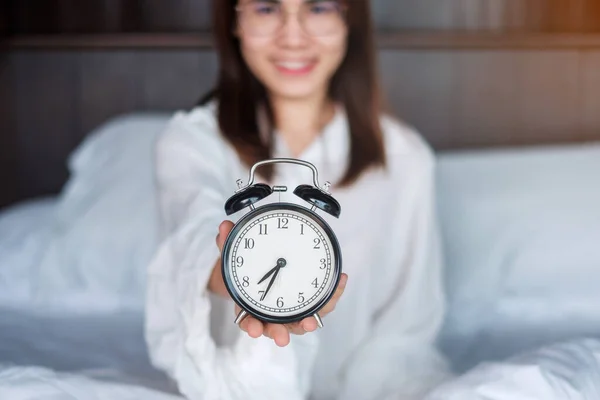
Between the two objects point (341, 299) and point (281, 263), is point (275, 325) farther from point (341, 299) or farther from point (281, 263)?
point (341, 299)

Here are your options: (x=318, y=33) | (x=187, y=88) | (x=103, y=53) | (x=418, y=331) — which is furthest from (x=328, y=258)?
(x=103, y=53)

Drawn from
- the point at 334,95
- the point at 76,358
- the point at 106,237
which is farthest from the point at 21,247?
the point at 334,95

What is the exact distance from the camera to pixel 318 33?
82 centimetres

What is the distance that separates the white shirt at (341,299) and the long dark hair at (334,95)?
0.02m

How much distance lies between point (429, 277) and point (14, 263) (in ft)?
2.05

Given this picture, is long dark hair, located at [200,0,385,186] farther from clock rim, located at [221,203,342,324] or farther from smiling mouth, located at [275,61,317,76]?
clock rim, located at [221,203,342,324]

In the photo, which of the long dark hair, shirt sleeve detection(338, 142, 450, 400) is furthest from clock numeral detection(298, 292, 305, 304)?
shirt sleeve detection(338, 142, 450, 400)

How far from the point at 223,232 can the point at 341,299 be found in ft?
0.67

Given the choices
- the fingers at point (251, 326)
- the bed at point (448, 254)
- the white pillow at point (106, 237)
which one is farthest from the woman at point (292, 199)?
the white pillow at point (106, 237)

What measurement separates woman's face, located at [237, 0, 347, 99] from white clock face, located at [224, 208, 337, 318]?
0.89ft

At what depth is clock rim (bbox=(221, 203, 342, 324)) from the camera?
1.89 ft

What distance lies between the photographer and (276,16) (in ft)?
2.53

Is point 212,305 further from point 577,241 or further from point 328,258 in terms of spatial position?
point 577,241

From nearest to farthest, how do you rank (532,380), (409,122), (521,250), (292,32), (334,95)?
1. (532,380)
2. (292,32)
3. (334,95)
4. (521,250)
5. (409,122)
